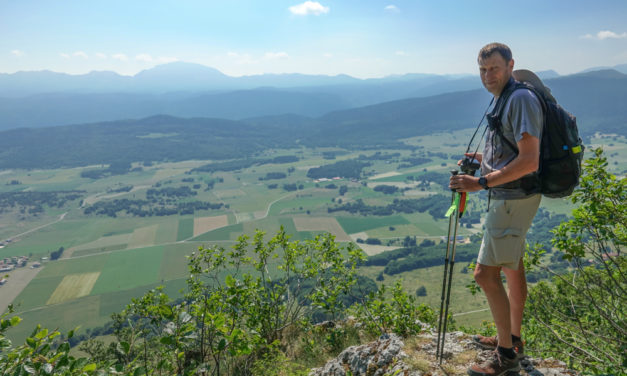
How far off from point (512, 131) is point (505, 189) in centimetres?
52

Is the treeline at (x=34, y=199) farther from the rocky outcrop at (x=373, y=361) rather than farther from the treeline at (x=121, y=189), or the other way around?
the rocky outcrop at (x=373, y=361)

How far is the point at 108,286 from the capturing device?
60281 mm

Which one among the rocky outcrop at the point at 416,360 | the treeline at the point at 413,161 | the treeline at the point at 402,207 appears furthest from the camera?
the treeline at the point at 413,161

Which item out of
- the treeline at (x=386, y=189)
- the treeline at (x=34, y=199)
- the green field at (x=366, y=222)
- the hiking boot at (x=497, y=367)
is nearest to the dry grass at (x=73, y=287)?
the green field at (x=366, y=222)

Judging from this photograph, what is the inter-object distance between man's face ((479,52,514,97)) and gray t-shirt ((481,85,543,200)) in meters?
0.29

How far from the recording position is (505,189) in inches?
124

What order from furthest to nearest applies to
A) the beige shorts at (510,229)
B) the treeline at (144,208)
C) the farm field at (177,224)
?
the treeline at (144,208)
the farm field at (177,224)
the beige shorts at (510,229)

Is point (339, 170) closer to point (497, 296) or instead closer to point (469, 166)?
point (469, 166)

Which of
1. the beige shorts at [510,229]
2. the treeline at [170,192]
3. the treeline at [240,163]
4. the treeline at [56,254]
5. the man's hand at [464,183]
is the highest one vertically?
the man's hand at [464,183]

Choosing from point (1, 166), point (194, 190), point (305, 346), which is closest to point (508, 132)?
point (305, 346)

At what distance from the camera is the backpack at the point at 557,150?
9.81 feet

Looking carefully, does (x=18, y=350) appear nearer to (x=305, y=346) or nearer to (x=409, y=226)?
(x=305, y=346)

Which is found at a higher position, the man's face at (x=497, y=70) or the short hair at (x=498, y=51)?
the short hair at (x=498, y=51)


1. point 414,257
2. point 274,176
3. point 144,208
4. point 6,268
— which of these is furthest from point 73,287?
point 274,176
